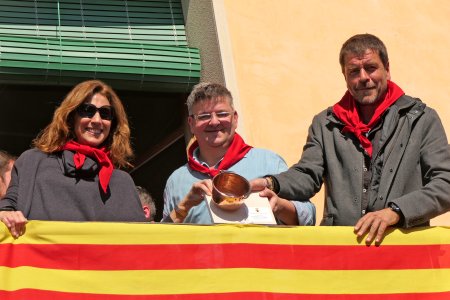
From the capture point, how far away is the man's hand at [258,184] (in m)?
4.18

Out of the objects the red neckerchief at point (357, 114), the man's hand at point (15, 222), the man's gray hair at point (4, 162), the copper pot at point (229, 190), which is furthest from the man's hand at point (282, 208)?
the man's gray hair at point (4, 162)

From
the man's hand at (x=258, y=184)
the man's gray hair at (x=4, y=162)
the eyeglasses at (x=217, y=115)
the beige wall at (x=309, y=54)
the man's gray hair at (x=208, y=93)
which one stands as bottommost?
the man's hand at (x=258, y=184)

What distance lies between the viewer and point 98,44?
6.69 m

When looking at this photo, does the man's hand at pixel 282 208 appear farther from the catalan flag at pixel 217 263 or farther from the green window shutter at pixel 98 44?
the green window shutter at pixel 98 44

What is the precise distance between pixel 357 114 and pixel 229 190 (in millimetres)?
838

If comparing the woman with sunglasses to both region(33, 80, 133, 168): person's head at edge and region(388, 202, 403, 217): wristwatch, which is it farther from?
region(388, 202, 403, 217): wristwatch

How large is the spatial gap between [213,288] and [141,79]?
3.05 meters

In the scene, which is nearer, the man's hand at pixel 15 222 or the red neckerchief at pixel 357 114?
the man's hand at pixel 15 222

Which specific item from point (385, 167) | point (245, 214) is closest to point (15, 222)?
point (245, 214)

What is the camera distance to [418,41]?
7.30 metres

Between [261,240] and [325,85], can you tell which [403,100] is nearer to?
[261,240]

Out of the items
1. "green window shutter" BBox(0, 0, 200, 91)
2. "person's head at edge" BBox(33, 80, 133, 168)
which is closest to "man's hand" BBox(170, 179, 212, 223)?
"person's head at edge" BBox(33, 80, 133, 168)

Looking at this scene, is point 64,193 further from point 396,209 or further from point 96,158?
point 396,209

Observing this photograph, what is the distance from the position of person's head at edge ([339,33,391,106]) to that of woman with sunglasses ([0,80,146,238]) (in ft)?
3.60
